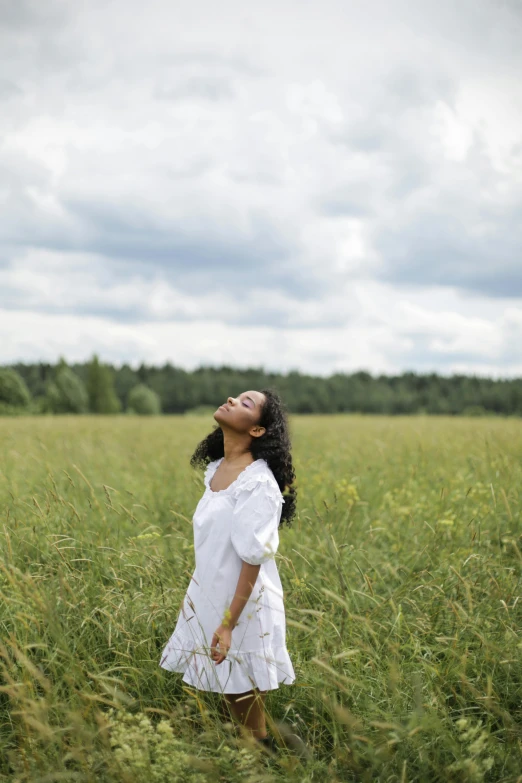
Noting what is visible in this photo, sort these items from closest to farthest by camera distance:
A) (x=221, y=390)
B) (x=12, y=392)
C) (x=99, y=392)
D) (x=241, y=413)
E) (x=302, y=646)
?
(x=241, y=413) < (x=302, y=646) < (x=12, y=392) < (x=99, y=392) < (x=221, y=390)

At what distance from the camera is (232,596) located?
2.66 meters

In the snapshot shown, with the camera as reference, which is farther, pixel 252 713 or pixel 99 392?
pixel 99 392

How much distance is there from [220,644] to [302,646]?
92 centimetres

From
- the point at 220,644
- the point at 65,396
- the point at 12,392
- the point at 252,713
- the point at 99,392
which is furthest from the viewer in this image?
the point at 99,392

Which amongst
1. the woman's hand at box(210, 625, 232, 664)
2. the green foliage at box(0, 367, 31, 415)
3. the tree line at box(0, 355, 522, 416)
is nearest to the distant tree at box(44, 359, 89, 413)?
the tree line at box(0, 355, 522, 416)

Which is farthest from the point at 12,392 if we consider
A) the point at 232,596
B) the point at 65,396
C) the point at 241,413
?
the point at 232,596

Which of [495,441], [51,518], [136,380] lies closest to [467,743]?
[51,518]

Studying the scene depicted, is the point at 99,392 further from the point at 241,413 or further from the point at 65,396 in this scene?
the point at 241,413

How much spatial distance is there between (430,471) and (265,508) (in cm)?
444

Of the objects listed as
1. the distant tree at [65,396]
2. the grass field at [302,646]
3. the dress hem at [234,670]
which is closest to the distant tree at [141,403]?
the distant tree at [65,396]

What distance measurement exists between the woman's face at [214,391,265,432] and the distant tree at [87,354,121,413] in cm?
5505

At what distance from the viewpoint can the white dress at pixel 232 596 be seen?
2.56 meters

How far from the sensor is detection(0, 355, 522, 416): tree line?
53781mm

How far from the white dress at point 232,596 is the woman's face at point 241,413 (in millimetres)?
221
